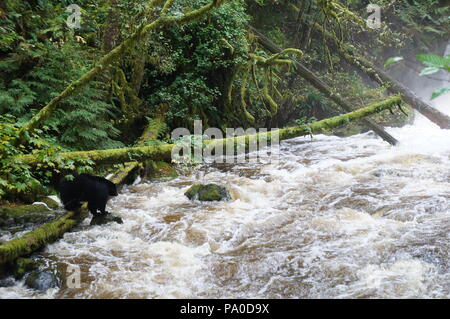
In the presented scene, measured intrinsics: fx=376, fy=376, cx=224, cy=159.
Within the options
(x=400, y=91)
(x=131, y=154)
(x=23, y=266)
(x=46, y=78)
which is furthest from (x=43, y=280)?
(x=400, y=91)

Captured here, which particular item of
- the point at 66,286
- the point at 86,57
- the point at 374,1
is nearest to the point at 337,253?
the point at 66,286

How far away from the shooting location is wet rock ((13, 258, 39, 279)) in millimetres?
4172

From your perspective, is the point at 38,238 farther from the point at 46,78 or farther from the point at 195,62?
the point at 195,62

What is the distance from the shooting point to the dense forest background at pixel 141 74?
679 centimetres

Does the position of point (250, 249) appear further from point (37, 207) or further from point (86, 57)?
point (86, 57)

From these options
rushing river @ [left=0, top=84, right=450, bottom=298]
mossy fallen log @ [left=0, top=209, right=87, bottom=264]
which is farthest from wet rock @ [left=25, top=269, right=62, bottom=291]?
mossy fallen log @ [left=0, top=209, right=87, bottom=264]

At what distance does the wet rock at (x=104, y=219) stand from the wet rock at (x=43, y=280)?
146 cm

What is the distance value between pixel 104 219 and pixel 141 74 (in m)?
5.17

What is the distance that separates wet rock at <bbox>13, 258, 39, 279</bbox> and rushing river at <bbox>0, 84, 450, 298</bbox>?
0.46 feet

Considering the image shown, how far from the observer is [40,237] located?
4.73m

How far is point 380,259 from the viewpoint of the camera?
182 inches

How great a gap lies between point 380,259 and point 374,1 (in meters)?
13.0

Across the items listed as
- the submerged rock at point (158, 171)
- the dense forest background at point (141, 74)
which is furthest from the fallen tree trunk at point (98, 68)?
the submerged rock at point (158, 171)

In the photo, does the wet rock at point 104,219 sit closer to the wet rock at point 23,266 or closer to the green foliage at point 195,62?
the wet rock at point 23,266
